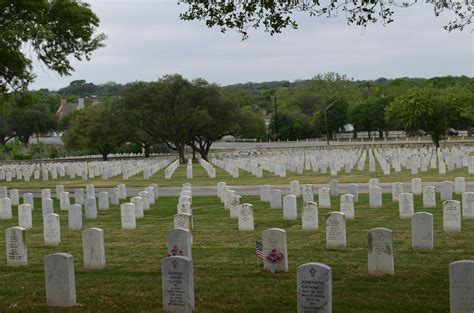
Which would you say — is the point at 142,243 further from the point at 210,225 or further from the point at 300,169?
the point at 300,169

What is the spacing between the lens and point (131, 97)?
196ft

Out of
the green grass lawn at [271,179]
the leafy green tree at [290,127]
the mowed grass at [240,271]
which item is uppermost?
the leafy green tree at [290,127]

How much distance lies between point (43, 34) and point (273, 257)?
15788 mm

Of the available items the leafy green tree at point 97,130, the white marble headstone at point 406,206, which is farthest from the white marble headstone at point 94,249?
the leafy green tree at point 97,130

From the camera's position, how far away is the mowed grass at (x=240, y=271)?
9.86 m

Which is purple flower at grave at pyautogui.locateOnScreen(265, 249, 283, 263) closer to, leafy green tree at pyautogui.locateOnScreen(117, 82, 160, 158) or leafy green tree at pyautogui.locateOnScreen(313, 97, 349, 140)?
leafy green tree at pyautogui.locateOnScreen(117, 82, 160, 158)

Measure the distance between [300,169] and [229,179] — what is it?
490cm

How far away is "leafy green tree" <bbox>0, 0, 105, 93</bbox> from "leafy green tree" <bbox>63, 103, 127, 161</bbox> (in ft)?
87.8

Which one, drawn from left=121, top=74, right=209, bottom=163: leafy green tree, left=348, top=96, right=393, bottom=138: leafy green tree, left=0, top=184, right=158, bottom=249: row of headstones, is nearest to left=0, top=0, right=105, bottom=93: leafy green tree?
left=0, top=184, right=158, bottom=249: row of headstones

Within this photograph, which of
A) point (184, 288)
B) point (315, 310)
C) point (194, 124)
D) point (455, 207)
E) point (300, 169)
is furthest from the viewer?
point (194, 124)

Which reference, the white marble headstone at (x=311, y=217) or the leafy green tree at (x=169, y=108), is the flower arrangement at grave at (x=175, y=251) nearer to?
the white marble headstone at (x=311, y=217)

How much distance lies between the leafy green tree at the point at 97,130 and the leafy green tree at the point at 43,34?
87.8ft

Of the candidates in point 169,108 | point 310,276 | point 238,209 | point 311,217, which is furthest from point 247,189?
point 169,108

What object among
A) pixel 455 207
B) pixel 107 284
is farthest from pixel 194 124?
pixel 107 284
